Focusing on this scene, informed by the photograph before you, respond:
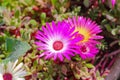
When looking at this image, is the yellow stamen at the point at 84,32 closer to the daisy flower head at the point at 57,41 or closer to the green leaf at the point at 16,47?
the daisy flower head at the point at 57,41

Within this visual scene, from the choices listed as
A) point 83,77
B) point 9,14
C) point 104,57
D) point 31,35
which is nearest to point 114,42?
point 104,57

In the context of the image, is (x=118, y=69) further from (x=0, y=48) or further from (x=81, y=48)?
(x=0, y=48)

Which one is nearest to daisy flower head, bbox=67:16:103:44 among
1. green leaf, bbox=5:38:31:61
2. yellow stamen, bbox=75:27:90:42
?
yellow stamen, bbox=75:27:90:42

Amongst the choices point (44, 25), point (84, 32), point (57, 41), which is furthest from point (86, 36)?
point (44, 25)

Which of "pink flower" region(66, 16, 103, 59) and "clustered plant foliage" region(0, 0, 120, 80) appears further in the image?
"clustered plant foliage" region(0, 0, 120, 80)

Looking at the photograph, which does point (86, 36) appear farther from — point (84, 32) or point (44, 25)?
point (44, 25)

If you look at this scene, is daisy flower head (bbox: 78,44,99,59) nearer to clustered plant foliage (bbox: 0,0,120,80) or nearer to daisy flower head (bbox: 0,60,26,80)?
clustered plant foliage (bbox: 0,0,120,80)
